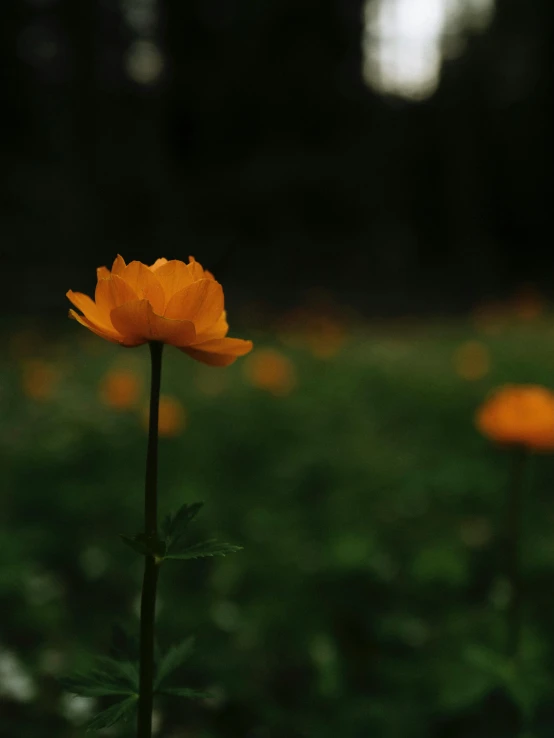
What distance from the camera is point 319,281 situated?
1393 centimetres

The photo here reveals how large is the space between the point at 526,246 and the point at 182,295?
49.7 feet

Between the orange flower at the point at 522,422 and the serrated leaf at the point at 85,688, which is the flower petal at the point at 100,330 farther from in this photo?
the orange flower at the point at 522,422

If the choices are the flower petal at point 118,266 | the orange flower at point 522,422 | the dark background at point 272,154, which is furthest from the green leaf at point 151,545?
the dark background at point 272,154

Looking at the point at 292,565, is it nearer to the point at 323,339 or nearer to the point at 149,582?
the point at 149,582

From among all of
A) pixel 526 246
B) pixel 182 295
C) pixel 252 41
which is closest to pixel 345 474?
pixel 182 295

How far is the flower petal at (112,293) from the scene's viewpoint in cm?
83

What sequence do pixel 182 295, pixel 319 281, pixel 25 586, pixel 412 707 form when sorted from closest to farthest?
pixel 182 295
pixel 412 707
pixel 25 586
pixel 319 281

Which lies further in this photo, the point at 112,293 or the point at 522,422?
the point at 522,422

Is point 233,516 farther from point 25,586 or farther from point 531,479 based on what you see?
point 531,479

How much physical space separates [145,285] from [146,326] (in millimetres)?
56

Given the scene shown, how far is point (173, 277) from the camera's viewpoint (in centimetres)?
87

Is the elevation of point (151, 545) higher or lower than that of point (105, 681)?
higher

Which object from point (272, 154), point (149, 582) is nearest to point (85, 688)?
point (149, 582)

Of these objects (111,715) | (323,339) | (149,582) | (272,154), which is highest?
(272,154)
